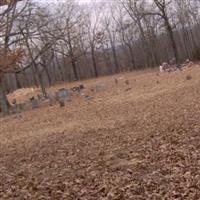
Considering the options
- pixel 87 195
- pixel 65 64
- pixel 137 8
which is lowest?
pixel 87 195

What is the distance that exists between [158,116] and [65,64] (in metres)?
50.9

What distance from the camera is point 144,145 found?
11156mm

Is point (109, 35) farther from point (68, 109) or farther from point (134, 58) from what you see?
point (68, 109)

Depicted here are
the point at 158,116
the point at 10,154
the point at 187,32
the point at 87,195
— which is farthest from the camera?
the point at 187,32

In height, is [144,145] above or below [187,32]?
below

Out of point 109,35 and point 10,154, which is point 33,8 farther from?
point 109,35

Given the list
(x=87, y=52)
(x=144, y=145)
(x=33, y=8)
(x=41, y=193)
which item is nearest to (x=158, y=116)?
(x=144, y=145)

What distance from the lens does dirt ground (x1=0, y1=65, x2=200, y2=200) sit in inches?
317

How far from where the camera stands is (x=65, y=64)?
64.9 m

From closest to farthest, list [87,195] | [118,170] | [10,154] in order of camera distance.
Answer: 1. [87,195]
2. [118,170]
3. [10,154]

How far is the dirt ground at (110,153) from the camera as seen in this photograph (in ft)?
26.4

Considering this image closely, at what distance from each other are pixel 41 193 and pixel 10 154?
15.7 ft

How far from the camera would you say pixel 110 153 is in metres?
10.9

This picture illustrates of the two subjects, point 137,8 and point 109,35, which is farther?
point 109,35
